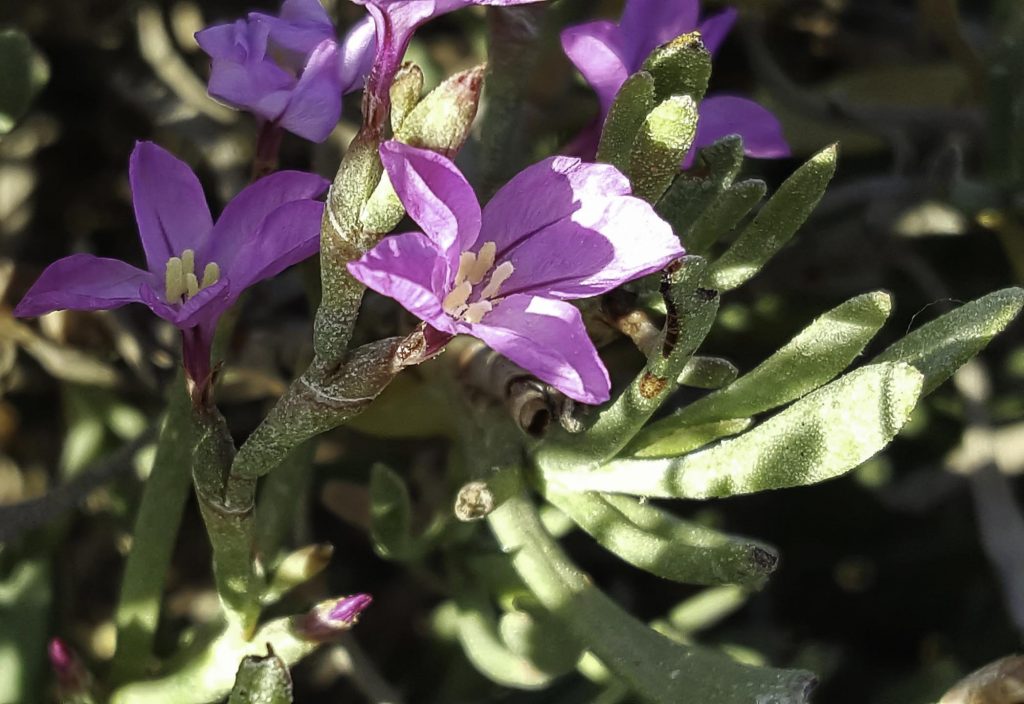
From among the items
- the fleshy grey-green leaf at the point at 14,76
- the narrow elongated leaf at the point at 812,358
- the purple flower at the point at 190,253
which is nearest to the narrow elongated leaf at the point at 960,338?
the narrow elongated leaf at the point at 812,358

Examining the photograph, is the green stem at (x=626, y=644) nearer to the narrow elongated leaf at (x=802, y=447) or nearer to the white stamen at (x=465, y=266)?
the narrow elongated leaf at (x=802, y=447)

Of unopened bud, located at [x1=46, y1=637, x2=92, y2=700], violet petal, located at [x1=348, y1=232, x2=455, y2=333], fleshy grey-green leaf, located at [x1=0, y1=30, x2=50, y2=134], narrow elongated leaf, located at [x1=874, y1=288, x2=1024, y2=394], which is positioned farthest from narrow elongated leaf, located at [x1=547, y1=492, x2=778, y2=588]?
fleshy grey-green leaf, located at [x1=0, y1=30, x2=50, y2=134]

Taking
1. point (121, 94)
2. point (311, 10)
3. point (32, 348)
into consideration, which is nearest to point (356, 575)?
point (32, 348)

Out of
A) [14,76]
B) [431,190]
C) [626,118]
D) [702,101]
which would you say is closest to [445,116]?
[431,190]

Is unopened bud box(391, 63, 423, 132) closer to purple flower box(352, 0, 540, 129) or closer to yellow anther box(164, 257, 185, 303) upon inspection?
purple flower box(352, 0, 540, 129)

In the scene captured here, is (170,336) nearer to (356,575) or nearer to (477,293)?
(356,575)

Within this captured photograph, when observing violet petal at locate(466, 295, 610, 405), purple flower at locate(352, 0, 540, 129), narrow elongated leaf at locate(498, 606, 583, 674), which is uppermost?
purple flower at locate(352, 0, 540, 129)

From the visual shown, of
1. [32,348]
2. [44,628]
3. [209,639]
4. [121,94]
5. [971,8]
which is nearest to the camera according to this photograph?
[209,639]
